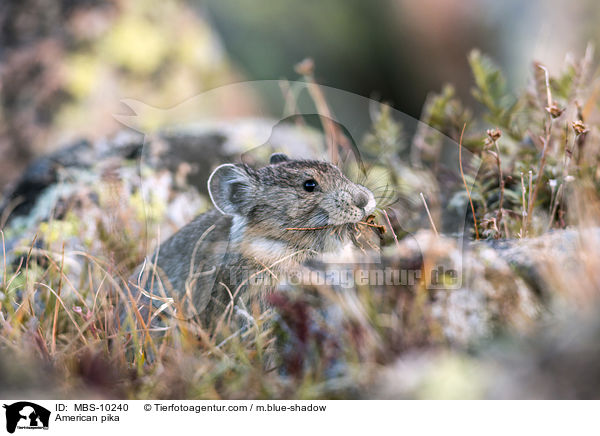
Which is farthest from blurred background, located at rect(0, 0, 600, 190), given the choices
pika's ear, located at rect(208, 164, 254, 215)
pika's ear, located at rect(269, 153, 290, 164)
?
pika's ear, located at rect(208, 164, 254, 215)

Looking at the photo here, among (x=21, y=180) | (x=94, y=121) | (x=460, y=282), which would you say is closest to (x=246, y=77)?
(x=94, y=121)

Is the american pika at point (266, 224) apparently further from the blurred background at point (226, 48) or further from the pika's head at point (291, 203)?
the blurred background at point (226, 48)

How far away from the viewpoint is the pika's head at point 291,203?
9.37 ft

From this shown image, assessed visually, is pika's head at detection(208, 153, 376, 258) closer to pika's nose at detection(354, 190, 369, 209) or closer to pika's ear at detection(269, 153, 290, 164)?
pika's nose at detection(354, 190, 369, 209)

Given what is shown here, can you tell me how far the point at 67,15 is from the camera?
8117 millimetres

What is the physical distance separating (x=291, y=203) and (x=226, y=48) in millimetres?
7531

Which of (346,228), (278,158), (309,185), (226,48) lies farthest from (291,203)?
(226,48)

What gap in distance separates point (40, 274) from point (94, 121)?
4937 mm

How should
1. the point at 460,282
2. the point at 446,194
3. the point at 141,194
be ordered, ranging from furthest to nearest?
the point at 141,194 < the point at 446,194 < the point at 460,282

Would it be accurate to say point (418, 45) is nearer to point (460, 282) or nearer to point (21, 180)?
point (21, 180)

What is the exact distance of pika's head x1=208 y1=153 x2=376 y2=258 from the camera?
9.37 ft
